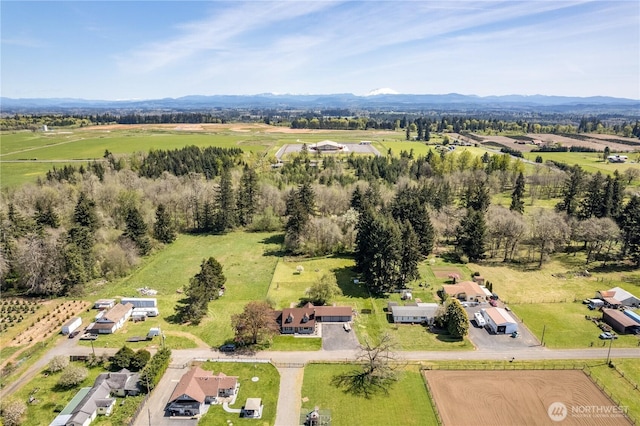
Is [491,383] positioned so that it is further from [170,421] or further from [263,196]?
[263,196]

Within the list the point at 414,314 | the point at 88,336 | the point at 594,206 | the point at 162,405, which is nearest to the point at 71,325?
the point at 88,336

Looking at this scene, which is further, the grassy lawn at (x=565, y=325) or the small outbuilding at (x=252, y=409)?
the grassy lawn at (x=565, y=325)

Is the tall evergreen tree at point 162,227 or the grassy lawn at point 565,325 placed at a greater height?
the tall evergreen tree at point 162,227

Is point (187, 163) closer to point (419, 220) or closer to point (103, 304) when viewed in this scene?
point (103, 304)

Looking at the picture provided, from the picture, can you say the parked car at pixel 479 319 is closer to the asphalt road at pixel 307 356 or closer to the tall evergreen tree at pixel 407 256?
the asphalt road at pixel 307 356

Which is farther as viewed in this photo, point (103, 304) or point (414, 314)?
point (103, 304)

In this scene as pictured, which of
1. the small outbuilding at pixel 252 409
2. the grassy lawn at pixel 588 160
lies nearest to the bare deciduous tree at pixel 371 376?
the small outbuilding at pixel 252 409

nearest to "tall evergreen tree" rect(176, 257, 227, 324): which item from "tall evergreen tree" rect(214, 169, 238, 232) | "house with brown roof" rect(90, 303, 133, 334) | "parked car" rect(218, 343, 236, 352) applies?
"house with brown roof" rect(90, 303, 133, 334)
